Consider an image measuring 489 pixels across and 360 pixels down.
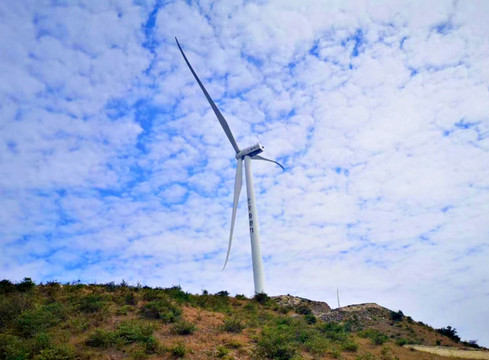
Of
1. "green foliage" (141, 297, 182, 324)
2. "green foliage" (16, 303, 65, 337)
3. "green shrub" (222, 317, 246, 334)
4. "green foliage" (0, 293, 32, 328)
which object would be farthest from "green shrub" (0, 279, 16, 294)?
"green shrub" (222, 317, 246, 334)

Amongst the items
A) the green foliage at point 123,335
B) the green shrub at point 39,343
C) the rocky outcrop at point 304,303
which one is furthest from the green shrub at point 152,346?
the rocky outcrop at point 304,303

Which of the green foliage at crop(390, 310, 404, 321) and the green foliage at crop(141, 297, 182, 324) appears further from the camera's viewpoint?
the green foliage at crop(390, 310, 404, 321)

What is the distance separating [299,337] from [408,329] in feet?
73.0

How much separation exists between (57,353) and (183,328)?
7.80 metres

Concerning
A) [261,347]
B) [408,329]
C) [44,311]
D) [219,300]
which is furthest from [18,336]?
[408,329]

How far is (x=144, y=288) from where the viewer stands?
32594 millimetres

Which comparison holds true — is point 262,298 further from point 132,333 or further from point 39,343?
point 39,343

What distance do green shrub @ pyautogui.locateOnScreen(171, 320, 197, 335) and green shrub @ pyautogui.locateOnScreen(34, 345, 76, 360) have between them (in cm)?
678

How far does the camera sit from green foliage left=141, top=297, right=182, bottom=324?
25.5 metres

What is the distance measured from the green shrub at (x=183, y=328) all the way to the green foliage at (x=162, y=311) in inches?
54.6

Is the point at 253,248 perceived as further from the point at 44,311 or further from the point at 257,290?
the point at 44,311

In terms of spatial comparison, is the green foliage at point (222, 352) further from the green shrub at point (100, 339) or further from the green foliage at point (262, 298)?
the green foliage at point (262, 298)

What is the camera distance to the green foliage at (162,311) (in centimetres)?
2547

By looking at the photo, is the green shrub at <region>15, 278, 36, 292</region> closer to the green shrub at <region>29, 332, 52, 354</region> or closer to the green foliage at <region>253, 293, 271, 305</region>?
the green shrub at <region>29, 332, 52, 354</region>
